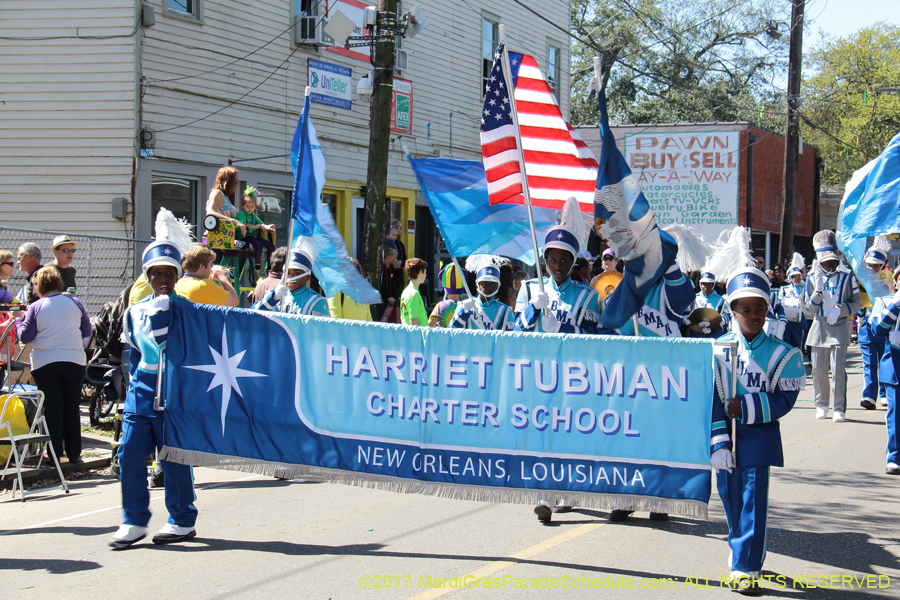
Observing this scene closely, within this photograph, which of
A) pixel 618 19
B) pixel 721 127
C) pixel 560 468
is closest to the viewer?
pixel 560 468

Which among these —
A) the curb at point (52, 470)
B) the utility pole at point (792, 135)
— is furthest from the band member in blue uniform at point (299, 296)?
the utility pole at point (792, 135)

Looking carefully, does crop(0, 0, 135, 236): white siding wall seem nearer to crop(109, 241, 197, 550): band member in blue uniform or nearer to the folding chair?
the folding chair

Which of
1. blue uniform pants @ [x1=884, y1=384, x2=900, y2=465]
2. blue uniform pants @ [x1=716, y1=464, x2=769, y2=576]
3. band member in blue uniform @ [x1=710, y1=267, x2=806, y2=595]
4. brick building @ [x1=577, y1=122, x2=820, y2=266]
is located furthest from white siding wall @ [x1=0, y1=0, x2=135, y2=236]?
brick building @ [x1=577, y1=122, x2=820, y2=266]

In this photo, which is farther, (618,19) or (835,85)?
(835,85)

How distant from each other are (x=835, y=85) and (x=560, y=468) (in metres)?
50.8

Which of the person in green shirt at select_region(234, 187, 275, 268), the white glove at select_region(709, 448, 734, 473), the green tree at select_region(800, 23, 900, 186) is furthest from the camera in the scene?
the green tree at select_region(800, 23, 900, 186)

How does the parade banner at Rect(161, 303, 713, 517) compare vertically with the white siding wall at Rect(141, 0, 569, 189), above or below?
below

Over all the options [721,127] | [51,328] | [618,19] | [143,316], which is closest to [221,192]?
[51,328]

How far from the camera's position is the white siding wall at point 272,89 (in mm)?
14070

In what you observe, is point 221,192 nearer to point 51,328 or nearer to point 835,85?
point 51,328

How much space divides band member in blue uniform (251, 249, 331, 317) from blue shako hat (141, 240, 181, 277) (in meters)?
1.69

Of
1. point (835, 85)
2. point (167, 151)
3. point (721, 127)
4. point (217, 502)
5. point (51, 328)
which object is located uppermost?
point (835, 85)

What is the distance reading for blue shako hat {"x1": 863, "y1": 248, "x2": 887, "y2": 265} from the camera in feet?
28.0

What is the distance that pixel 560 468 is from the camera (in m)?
5.04
